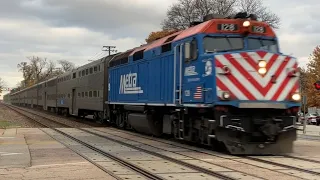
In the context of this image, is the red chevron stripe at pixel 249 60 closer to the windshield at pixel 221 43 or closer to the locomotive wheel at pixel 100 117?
the windshield at pixel 221 43

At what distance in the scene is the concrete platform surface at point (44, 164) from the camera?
27.3ft

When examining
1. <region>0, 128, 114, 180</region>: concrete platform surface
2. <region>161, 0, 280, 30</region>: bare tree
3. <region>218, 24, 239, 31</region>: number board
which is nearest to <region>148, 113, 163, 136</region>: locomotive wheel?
<region>0, 128, 114, 180</region>: concrete platform surface

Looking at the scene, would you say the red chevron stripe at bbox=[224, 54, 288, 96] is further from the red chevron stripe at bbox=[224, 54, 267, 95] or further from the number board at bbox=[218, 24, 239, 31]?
the number board at bbox=[218, 24, 239, 31]

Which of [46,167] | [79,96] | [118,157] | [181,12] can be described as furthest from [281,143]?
[181,12]

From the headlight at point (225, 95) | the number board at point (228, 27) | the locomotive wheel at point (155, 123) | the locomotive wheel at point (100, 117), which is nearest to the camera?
the headlight at point (225, 95)

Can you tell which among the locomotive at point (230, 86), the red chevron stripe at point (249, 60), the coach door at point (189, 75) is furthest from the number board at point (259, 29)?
the coach door at point (189, 75)

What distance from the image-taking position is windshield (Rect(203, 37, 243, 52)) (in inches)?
472

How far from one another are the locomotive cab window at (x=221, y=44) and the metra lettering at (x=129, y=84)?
575 cm

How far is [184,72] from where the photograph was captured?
13008mm

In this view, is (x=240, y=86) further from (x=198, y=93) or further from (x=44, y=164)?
(x=44, y=164)

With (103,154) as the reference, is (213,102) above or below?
above

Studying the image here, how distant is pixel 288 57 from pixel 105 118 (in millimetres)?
14229

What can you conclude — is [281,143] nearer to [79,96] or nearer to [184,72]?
[184,72]

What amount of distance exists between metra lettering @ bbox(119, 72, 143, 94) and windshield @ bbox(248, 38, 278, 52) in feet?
20.0
